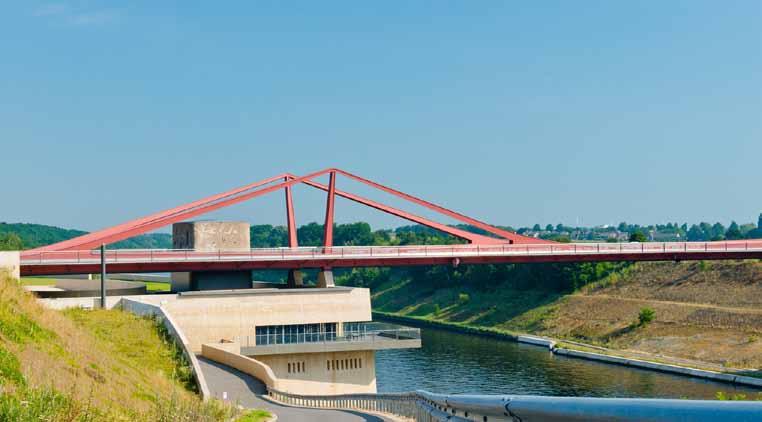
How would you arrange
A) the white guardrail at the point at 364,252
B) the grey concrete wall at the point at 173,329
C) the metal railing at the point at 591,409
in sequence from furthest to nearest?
the white guardrail at the point at 364,252, the grey concrete wall at the point at 173,329, the metal railing at the point at 591,409

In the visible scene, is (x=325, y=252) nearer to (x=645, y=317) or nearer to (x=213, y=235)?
(x=213, y=235)

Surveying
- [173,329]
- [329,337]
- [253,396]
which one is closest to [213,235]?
[329,337]

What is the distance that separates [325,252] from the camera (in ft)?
202

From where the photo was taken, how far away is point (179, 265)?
5497 cm

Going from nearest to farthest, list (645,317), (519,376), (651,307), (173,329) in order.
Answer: (173,329) < (519,376) < (645,317) < (651,307)

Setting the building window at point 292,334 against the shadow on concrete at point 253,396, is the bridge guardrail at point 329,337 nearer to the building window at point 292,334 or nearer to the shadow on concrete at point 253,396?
the building window at point 292,334

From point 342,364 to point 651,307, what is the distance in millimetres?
60047

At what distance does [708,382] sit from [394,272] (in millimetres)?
94041

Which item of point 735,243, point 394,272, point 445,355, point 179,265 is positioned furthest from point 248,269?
point 394,272


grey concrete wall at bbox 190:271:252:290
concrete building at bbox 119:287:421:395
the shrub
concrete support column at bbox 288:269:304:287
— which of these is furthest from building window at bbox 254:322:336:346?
the shrub

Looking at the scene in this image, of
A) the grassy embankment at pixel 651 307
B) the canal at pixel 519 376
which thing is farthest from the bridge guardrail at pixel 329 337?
the grassy embankment at pixel 651 307

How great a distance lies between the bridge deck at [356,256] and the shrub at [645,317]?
2095 centimetres

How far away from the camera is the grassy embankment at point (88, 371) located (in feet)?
43.9

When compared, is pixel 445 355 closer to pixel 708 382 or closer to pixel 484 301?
pixel 708 382
